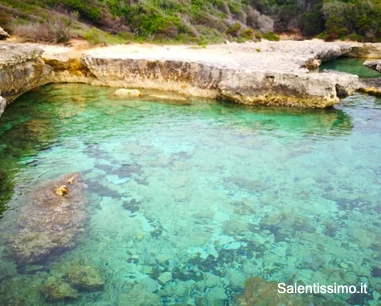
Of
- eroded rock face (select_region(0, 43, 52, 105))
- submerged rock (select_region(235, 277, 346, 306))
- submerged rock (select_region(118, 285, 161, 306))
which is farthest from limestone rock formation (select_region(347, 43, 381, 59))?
submerged rock (select_region(118, 285, 161, 306))

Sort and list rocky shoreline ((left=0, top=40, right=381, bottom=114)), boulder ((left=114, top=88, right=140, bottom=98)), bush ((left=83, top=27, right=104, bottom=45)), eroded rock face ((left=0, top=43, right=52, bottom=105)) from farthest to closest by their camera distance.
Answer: bush ((left=83, top=27, right=104, bottom=45)) → boulder ((left=114, top=88, right=140, bottom=98)) → rocky shoreline ((left=0, top=40, right=381, bottom=114)) → eroded rock face ((left=0, top=43, right=52, bottom=105))

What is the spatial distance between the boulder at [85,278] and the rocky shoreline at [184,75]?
7597mm

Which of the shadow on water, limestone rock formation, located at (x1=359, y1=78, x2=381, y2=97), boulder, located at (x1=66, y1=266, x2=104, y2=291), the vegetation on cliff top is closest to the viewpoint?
boulder, located at (x1=66, y1=266, x2=104, y2=291)

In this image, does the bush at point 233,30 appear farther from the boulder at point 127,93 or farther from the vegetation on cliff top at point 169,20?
the boulder at point 127,93

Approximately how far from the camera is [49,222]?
5375 millimetres

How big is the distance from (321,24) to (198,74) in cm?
2857

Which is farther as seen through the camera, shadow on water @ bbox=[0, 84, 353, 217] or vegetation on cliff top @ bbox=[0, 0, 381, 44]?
vegetation on cliff top @ bbox=[0, 0, 381, 44]

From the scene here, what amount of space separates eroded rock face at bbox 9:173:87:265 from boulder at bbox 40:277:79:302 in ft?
1.68

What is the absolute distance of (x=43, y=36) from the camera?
56.2 ft

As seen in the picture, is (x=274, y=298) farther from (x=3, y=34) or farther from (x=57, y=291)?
(x=3, y=34)

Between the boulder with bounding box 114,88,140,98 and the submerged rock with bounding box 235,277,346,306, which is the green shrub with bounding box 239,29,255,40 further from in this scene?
the submerged rock with bounding box 235,277,346,306

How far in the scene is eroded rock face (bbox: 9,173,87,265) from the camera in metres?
4.81

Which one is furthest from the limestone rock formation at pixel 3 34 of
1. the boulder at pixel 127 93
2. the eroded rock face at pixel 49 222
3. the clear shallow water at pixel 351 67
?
the clear shallow water at pixel 351 67

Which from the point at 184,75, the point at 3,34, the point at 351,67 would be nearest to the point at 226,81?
the point at 184,75
